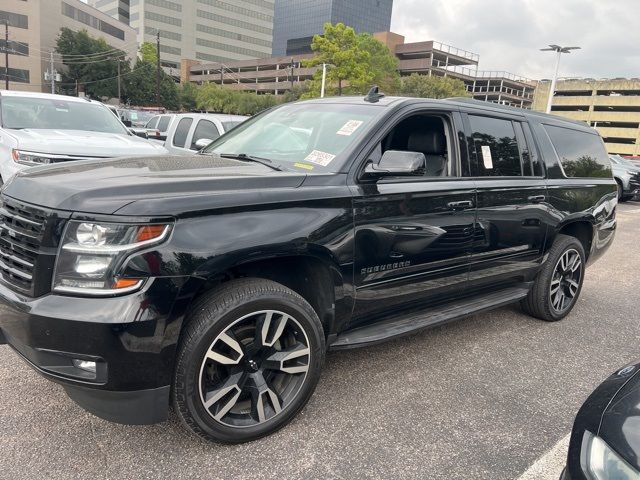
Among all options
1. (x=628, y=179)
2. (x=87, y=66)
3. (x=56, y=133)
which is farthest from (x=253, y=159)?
(x=87, y=66)

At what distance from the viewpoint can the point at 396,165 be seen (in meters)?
2.81

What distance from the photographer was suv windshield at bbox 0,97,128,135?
6867mm

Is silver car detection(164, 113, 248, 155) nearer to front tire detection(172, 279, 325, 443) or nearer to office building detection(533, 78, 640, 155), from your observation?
front tire detection(172, 279, 325, 443)

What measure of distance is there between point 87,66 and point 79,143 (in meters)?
67.5

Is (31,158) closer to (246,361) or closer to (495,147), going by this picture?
(246,361)

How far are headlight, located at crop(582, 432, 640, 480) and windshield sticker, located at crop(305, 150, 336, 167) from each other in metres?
1.89

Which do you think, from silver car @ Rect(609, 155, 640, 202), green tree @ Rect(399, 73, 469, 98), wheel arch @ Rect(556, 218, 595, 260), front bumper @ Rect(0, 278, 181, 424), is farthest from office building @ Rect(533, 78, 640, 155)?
front bumper @ Rect(0, 278, 181, 424)

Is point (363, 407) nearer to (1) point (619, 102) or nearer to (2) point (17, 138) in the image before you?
(2) point (17, 138)

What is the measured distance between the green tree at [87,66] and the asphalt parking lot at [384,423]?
6984 cm

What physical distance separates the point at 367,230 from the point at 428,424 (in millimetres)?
1162

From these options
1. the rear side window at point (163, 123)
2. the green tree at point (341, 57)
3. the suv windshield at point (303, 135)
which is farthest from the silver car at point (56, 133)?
the green tree at point (341, 57)

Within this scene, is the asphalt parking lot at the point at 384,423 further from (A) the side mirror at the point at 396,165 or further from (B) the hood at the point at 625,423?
(A) the side mirror at the point at 396,165

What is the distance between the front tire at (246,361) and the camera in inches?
89.7

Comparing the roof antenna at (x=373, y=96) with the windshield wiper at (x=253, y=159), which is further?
the roof antenna at (x=373, y=96)
